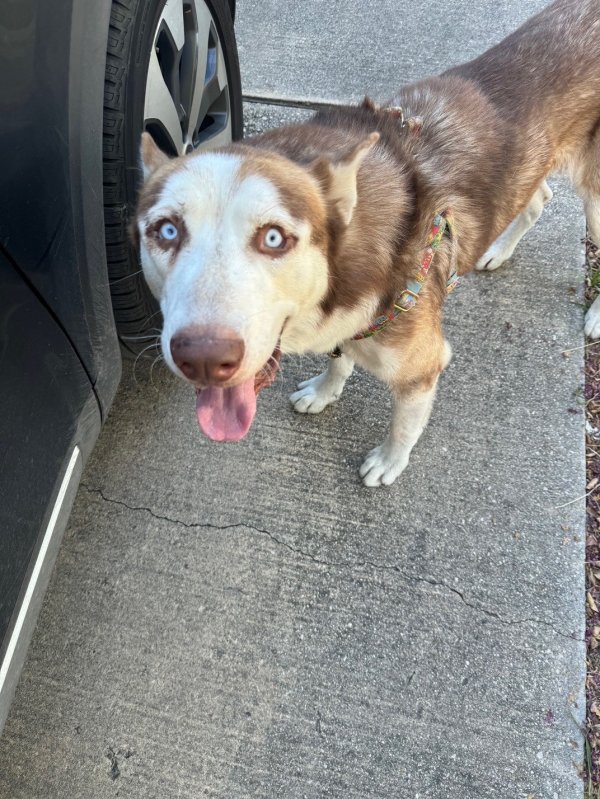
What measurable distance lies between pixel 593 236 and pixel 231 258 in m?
2.26

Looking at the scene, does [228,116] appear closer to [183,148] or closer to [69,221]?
[183,148]

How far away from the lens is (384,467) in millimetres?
2625

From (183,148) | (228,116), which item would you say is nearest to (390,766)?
(183,148)

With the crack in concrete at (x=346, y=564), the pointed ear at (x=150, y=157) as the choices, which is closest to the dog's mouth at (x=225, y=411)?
the pointed ear at (x=150, y=157)

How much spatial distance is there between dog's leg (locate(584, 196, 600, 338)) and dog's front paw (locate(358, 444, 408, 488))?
1268 millimetres

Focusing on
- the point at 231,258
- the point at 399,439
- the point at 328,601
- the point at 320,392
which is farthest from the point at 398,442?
the point at 231,258

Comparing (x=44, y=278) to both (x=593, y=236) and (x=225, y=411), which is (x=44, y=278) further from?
(x=593, y=236)

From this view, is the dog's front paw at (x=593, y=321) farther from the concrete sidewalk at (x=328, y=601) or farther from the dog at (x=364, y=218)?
the dog at (x=364, y=218)

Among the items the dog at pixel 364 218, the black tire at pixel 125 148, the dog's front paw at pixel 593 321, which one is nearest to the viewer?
the dog at pixel 364 218

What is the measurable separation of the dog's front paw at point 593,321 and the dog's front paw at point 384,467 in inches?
49.5

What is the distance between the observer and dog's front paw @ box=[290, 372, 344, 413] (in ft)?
9.22

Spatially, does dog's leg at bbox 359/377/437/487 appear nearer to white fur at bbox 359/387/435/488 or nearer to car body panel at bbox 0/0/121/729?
white fur at bbox 359/387/435/488

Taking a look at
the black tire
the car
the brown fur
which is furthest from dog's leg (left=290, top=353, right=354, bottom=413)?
the car

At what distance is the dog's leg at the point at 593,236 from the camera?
2830mm
